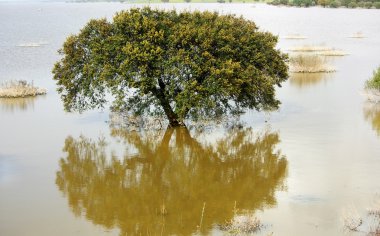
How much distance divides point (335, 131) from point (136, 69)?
32.3ft

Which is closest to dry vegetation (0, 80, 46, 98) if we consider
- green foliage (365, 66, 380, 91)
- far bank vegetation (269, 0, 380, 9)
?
green foliage (365, 66, 380, 91)

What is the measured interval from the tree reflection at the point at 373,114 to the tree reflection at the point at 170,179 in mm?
5863

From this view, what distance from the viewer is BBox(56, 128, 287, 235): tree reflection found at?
56.5 feet

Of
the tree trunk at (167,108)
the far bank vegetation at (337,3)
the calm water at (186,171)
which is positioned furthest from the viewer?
the far bank vegetation at (337,3)

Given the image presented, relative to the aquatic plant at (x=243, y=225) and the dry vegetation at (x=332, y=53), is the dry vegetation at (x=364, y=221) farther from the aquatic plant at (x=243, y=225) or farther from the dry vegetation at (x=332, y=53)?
the dry vegetation at (x=332, y=53)

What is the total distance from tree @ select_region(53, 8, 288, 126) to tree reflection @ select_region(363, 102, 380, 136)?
5246mm

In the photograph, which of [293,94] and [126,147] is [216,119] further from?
[293,94]

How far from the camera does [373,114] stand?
30953 millimetres

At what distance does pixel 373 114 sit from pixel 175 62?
11952 mm

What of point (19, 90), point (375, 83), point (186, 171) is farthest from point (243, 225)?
point (19, 90)

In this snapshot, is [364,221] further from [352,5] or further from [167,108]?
[352,5]

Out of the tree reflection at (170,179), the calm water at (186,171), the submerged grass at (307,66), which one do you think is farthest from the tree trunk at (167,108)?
the submerged grass at (307,66)

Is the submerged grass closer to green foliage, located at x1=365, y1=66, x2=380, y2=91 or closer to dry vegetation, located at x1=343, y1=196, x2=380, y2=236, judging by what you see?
green foliage, located at x1=365, y1=66, x2=380, y2=91

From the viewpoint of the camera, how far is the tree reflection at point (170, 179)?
17.2 metres
